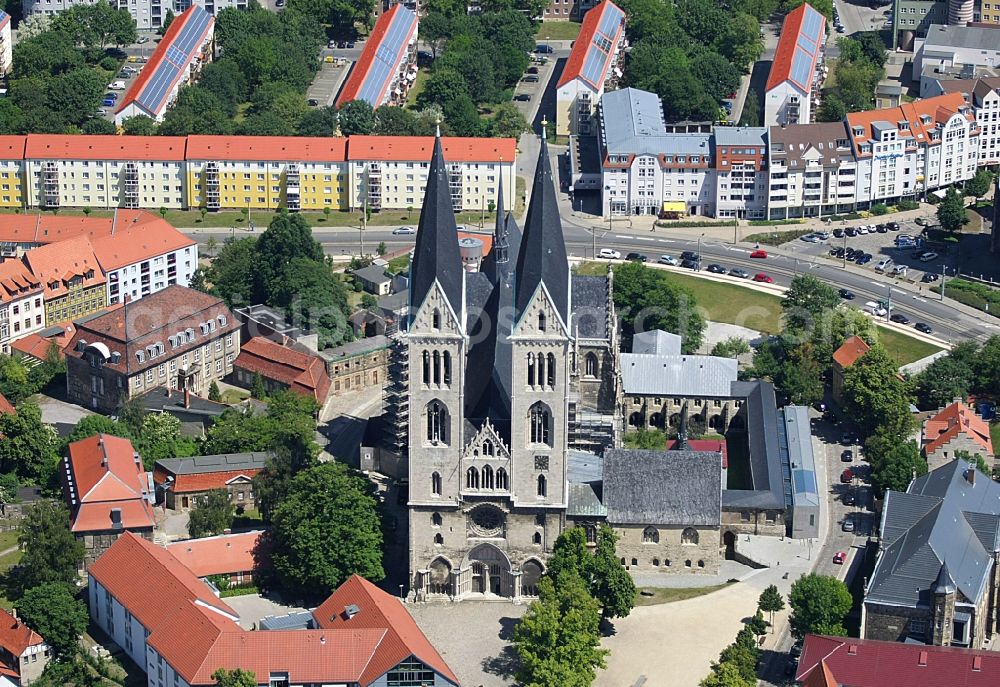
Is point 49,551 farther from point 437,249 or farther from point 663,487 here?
point 663,487

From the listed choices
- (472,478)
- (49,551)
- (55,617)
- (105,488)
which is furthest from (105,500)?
(472,478)

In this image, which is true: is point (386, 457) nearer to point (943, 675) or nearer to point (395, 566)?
point (395, 566)

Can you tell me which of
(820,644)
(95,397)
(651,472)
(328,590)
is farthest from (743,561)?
(95,397)

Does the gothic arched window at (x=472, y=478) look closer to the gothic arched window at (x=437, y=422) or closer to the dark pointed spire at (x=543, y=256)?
the gothic arched window at (x=437, y=422)

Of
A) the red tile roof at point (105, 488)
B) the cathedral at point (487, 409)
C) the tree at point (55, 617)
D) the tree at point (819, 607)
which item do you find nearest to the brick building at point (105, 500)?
the red tile roof at point (105, 488)

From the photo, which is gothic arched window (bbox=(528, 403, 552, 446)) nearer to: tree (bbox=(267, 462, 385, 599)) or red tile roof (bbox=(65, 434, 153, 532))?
tree (bbox=(267, 462, 385, 599))

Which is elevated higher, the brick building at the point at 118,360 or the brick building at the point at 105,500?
the brick building at the point at 118,360
